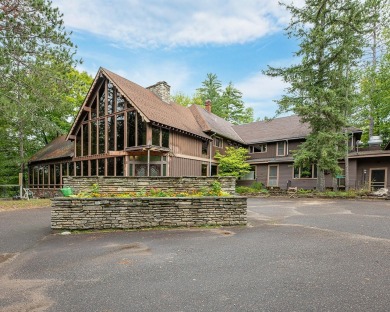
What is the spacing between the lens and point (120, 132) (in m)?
16.4

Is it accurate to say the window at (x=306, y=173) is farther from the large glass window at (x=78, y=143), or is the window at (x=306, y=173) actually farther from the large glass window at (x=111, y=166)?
the large glass window at (x=78, y=143)

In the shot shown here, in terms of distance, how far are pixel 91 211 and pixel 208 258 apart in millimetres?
4180

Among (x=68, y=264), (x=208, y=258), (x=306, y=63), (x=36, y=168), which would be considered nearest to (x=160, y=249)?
(x=208, y=258)

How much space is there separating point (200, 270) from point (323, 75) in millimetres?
18089

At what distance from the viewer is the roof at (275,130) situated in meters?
22.2

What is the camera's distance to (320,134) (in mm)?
15984

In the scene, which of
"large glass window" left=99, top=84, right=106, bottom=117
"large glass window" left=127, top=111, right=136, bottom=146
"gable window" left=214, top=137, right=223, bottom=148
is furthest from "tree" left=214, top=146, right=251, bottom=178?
"large glass window" left=99, top=84, right=106, bottom=117

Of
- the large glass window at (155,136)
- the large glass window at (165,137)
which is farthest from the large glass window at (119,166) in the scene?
the large glass window at (165,137)

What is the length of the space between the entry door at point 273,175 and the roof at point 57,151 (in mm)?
18101

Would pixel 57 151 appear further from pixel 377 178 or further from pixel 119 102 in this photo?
pixel 377 178

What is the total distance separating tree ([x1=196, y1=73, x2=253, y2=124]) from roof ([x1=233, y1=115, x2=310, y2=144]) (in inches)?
490

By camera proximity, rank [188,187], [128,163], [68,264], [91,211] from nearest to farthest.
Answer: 1. [68,264]
2. [91,211]
3. [188,187]
4. [128,163]

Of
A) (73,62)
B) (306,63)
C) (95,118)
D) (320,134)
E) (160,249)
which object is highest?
(306,63)

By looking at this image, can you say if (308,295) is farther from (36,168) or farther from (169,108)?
(36,168)
